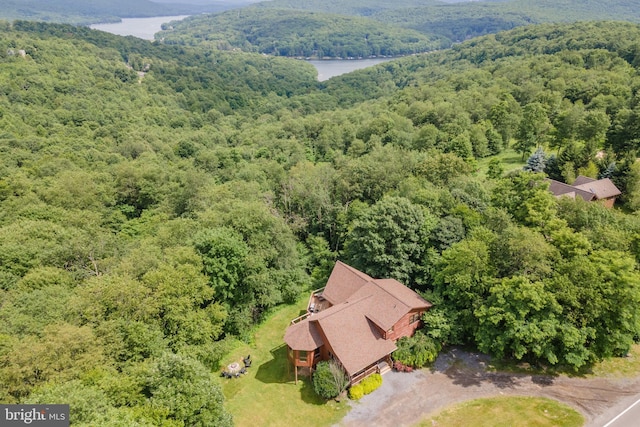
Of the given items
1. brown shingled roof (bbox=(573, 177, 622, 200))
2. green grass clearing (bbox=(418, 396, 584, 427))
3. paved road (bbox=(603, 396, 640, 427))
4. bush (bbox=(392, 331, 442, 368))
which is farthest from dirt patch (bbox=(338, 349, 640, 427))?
brown shingled roof (bbox=(573, 177, 622, 200))

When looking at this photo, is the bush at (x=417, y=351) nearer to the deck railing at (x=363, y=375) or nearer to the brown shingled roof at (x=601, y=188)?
the deck railing at (x=363, y=375)

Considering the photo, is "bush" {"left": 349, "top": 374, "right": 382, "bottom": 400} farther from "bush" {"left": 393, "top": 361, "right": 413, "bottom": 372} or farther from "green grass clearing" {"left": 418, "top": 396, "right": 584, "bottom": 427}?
"green grass clearing" {"left": 418, "top": 396, "right": 584, "bottom": 427}

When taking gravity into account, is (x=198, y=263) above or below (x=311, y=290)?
above

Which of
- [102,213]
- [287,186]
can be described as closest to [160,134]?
[102,213]

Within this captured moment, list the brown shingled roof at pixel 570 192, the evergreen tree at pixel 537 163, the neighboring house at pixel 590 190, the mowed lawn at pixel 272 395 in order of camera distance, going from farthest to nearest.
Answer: the evergreen tree at pixel 537 163
the neighboring house at pixel 590 190
the brown shingled roof at pixel 570 192
the mowed lawn at pixel 272 395

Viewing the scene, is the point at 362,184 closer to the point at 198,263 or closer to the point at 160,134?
the point at 198,263

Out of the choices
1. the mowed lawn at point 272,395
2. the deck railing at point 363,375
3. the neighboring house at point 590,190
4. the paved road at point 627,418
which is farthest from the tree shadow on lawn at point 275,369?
the neighboring house at point 590,190
